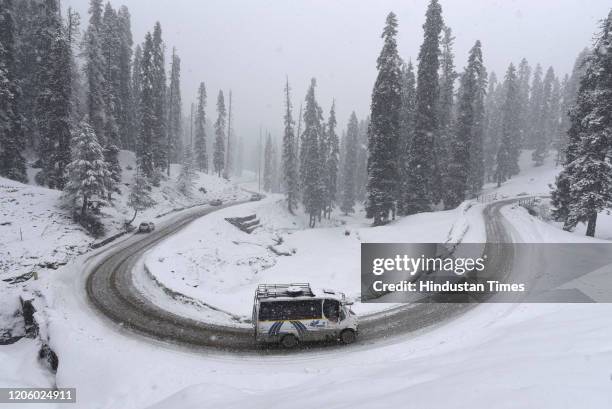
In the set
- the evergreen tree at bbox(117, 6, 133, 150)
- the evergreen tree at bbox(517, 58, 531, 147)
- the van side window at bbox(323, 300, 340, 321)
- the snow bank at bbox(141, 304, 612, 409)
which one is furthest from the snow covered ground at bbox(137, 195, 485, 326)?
the evergreen tree at bbox(517, 58, 531, 147)

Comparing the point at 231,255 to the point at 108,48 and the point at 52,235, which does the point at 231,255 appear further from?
the point at 108,48

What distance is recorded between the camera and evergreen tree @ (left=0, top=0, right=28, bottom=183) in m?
32.3

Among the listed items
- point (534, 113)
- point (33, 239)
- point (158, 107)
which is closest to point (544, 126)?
point (534, 113)

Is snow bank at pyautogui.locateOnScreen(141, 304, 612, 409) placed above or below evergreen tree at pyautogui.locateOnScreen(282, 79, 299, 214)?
below

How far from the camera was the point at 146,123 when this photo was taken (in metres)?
44.3

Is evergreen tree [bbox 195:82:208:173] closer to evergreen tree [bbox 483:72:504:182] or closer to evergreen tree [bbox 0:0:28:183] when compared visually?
evergreen tree [bbox 0:0:28:183]

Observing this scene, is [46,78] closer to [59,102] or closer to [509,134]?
[59,102]

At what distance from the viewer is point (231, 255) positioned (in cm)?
2889

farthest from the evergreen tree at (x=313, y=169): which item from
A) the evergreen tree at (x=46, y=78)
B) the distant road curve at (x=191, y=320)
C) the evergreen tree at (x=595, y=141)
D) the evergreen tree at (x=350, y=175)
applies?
the evergreen tree at (x=595, y=141)

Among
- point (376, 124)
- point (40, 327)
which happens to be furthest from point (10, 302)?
point (376, 124)

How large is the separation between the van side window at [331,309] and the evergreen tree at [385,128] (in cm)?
2240

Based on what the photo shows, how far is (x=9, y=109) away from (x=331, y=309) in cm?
3701

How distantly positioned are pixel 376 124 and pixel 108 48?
36.3 meters

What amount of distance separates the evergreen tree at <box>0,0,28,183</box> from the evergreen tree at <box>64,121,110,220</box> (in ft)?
33.8
